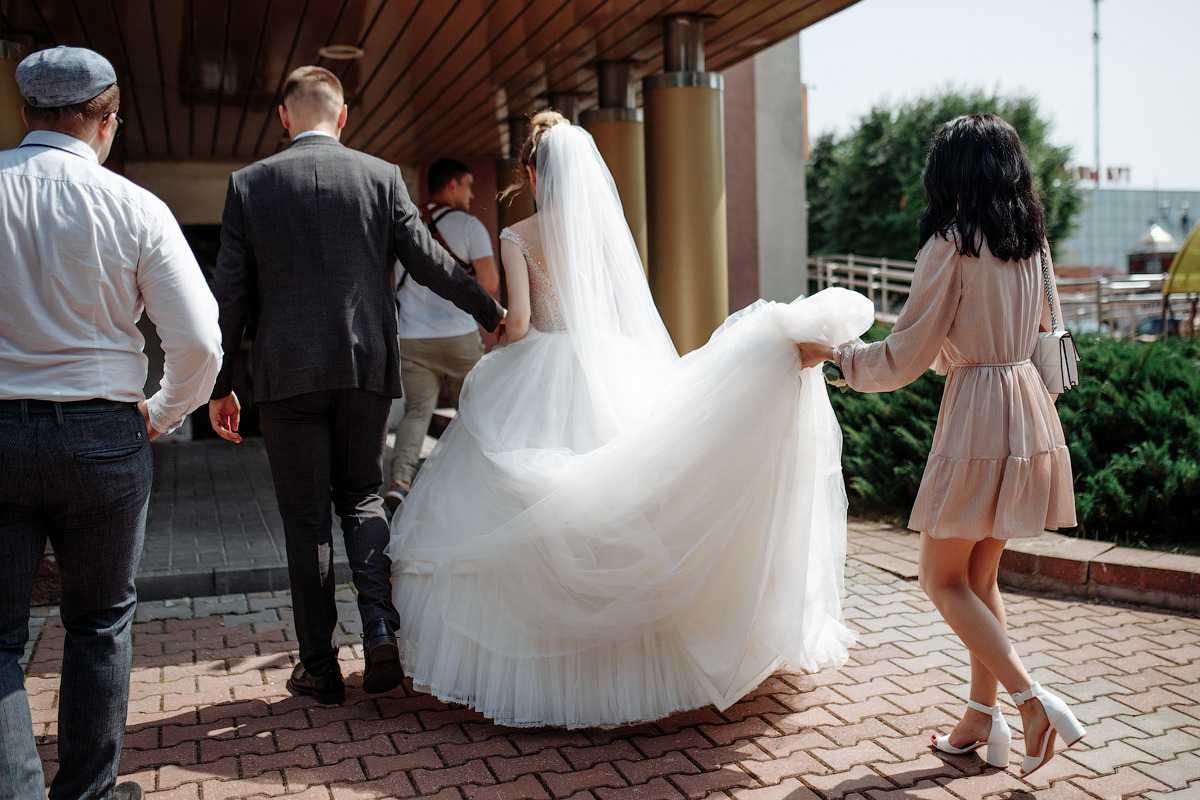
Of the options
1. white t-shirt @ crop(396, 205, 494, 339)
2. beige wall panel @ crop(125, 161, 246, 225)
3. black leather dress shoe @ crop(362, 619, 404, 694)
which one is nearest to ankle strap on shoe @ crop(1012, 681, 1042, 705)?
black leather dress shoe @ crop(362, 619, 404, 694)

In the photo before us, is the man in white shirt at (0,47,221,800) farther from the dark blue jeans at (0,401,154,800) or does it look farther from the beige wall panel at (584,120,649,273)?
the beige wall panel at (584,120,649,273)

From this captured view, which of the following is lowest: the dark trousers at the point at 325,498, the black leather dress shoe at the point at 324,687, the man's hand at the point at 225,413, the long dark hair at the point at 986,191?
the black leather dress shoe at the point at 324,687

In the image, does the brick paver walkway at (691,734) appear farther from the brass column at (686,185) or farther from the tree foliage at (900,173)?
the tree foliage at (900,173)

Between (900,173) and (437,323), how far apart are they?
32.2 meters

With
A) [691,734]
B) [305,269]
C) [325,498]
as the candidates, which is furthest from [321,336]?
[691,734]

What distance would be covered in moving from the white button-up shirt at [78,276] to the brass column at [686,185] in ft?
14.7

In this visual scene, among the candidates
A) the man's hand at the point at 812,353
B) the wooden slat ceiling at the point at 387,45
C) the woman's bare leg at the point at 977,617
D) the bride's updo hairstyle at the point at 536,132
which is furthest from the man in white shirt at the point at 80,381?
the wooden slat ceiling at the point at 387,45

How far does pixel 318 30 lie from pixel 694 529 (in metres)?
5.17

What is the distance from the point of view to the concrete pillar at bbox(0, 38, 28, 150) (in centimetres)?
524

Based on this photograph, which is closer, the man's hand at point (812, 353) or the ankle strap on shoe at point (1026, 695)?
the ankle strap on shoe at point (1026, 695)

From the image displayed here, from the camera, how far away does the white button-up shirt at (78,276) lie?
2340 millimetres

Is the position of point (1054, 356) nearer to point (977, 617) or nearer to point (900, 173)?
point (977, 617)

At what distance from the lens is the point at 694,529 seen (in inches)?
131

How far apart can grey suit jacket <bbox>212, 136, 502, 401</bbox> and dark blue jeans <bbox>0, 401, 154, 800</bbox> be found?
0.93 m
